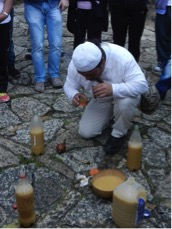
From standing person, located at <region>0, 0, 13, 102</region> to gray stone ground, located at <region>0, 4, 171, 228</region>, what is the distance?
240 mm

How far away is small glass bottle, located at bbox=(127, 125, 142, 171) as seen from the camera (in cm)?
375

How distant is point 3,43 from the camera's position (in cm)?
485

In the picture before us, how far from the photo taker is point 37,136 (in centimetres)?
400

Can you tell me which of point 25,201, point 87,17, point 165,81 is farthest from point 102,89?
point 87,17

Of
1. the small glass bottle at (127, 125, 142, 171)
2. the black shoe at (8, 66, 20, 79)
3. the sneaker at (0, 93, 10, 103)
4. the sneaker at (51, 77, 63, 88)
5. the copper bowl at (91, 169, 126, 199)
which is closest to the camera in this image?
the copper bowl at (91, 169, 126, 199)

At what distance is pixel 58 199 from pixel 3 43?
2296 mm

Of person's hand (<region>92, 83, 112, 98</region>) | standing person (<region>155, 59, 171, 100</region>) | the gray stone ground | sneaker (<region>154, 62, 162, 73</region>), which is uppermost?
person's hand (<region>92, 83, 112, 98</region>)

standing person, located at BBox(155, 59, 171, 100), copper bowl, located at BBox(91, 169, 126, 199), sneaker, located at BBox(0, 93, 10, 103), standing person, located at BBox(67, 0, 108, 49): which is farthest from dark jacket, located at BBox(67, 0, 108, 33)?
copper bowl, located at BBox(91, 169, 126, 199)

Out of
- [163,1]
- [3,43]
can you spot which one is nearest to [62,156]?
[3,43]

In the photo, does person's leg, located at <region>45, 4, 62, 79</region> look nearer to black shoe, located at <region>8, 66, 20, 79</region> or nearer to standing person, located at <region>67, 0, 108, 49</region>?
standing person, located at <region>67, 0, 108, 49</region>

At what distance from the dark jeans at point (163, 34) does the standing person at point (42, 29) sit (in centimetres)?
139

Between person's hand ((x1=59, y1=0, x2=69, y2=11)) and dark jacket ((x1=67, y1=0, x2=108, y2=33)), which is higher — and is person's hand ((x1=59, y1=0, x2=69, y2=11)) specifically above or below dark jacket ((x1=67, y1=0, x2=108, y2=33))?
above

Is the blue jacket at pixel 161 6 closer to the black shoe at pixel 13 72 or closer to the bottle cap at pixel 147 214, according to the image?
the black shoe at pixel 13 72

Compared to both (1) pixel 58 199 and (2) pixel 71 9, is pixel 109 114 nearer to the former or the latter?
(1) pixel 58 199
